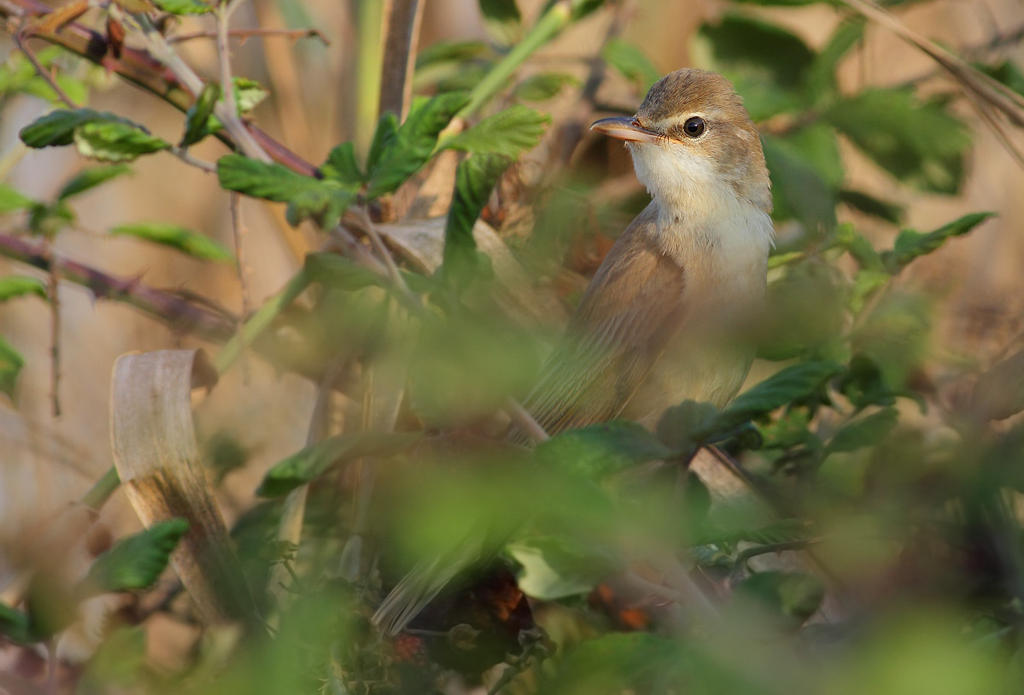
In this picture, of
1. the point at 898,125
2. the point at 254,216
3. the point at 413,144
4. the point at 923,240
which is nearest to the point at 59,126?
the point at 413,144

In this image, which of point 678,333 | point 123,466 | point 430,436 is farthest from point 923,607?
point 678,333

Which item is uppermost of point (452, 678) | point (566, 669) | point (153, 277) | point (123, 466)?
point (566, 669)

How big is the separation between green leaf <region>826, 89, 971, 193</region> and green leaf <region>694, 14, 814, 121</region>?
13 cm

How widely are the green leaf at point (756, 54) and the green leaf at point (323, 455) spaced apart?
4.66 ft

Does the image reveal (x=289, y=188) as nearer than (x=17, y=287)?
Yes

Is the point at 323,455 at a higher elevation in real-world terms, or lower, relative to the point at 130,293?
higher

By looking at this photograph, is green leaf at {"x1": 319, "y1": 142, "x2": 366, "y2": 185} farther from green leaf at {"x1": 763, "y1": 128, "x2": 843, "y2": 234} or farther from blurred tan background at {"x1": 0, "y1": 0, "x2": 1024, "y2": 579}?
green leaf at {"x1": 763, "y1": 128, "x2": 843, "y2": 234}

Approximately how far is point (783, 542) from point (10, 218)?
204 cm

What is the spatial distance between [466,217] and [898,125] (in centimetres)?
129

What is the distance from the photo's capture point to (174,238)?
221 centimetres

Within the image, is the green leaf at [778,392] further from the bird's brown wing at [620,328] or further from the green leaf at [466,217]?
the bird's brown wing at [620,328]

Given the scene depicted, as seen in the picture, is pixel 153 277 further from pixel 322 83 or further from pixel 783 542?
pixel 783 542

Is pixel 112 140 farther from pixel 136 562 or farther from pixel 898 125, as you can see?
pixel 898 125

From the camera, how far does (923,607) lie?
0.71m
